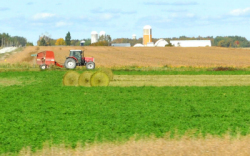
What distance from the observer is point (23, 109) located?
15.6 metres

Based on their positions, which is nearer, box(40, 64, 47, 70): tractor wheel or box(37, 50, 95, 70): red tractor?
box(37, 50, 95, 70): red tractor

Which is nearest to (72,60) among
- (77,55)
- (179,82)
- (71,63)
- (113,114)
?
(71,63)

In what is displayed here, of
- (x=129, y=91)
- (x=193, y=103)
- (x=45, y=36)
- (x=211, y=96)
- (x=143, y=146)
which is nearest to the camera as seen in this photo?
(x=143, y=146)

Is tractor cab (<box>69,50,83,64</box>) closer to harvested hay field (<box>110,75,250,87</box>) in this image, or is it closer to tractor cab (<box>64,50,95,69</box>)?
tractor cab (<box>64,50,95,69</box>)

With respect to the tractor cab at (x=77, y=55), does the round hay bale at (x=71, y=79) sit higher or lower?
lower

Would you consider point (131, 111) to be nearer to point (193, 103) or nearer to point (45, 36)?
point (193, 103)

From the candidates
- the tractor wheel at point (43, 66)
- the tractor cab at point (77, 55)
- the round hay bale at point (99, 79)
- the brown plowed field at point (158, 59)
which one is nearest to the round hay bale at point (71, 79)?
the round hay bale at point (99, 79)

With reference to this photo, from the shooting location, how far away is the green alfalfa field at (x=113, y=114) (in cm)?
1070

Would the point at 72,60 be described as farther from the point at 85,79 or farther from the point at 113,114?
the point at 113,114

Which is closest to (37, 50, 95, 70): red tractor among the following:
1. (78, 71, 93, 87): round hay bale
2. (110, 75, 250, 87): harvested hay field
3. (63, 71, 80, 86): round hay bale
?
(110, 75, 250, 87): harvested hay field

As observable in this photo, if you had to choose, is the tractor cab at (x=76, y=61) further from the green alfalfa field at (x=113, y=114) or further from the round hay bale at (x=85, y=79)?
the green alfalfa field at (x=113, y=114)

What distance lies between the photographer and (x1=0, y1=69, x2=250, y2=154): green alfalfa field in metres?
10.7

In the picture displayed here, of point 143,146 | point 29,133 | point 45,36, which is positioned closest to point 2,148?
point 29,133

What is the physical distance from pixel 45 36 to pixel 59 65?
472 feet
